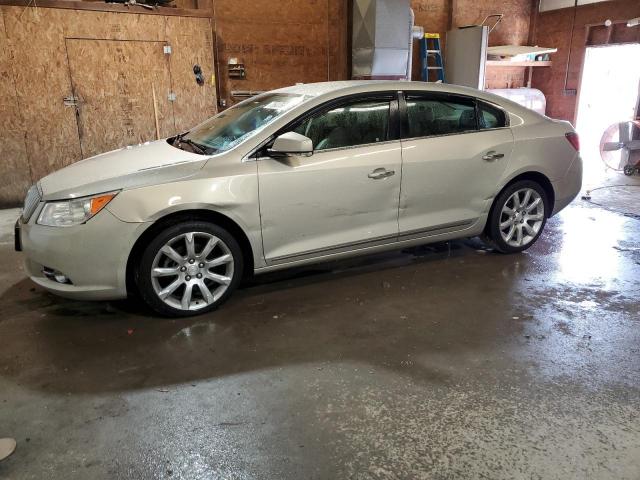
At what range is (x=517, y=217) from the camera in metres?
4.42

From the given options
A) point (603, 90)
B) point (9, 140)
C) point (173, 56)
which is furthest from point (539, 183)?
point (603, 90)

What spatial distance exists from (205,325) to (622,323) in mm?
2701

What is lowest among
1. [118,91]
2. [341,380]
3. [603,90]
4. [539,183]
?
[341,380]

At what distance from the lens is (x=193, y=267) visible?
3.26 metres

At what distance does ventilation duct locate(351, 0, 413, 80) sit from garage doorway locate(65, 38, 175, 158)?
2891 mm

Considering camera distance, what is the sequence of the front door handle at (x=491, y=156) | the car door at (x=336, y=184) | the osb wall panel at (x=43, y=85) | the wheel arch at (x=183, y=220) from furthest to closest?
the osb wall panel at (x=43, y=85) < the front door handle at (x=491, y=156) < the car door at (x=336, y=184) < the wheel arch at (x=183, y=220)

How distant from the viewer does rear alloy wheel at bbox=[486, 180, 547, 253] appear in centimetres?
430

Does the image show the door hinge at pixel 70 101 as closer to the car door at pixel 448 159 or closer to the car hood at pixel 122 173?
the car hood at pixel 122 173

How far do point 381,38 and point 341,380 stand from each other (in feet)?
20.1

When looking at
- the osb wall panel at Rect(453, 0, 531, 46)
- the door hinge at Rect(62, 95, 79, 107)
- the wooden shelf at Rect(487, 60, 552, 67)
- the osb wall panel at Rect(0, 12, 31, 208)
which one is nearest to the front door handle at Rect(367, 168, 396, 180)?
the door hinge at Rect(62, 95, 79, 107)

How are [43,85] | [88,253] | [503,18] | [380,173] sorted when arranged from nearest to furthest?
[88,253], [380,173], [43,85], [503,18]

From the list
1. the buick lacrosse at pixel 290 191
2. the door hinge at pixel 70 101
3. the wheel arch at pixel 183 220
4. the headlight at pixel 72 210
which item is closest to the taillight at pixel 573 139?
the buick lacrosse at pixel 290 191

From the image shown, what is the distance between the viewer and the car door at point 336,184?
337 centimetres

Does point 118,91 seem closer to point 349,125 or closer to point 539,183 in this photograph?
point 349,125
